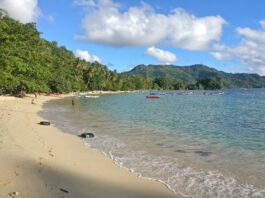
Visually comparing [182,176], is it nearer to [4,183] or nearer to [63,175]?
[63,175]

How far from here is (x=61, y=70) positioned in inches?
4606

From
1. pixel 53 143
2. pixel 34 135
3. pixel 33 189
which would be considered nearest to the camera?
pixel 33 189

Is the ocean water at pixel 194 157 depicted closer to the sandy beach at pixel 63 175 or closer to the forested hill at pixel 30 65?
the sandy beach at pixel 63 175

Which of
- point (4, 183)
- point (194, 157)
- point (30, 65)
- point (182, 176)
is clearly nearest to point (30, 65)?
point (30, 65)

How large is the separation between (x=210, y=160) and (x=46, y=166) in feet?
27.3

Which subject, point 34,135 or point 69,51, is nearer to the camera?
point 34,135

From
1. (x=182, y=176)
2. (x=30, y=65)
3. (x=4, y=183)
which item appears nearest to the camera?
(x=4, y=183)

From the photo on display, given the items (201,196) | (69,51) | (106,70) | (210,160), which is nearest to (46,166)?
(201,196)

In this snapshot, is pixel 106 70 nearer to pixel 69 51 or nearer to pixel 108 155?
pixel 69 51

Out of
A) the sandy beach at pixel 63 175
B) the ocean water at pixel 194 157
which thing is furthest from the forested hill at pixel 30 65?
the sandy beach at pixel 63 175

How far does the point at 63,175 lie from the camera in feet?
42.6

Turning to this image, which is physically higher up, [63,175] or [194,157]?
[63,175]

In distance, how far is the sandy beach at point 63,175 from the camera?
35.8 ft

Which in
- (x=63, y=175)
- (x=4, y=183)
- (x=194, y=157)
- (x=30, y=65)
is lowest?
(x=194, y=157)
